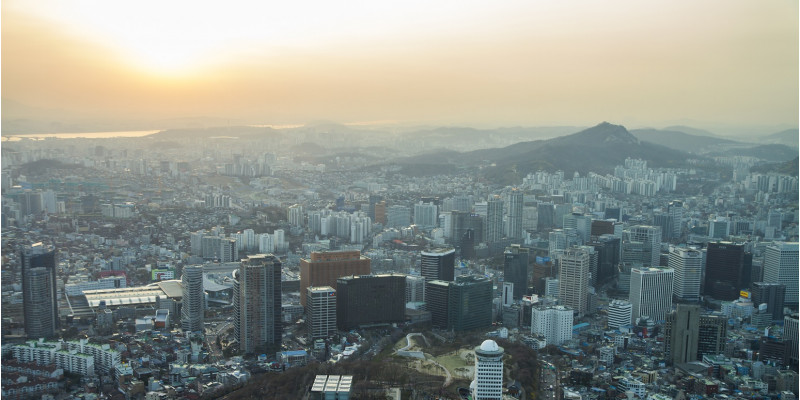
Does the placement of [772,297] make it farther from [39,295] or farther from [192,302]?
[39,295]

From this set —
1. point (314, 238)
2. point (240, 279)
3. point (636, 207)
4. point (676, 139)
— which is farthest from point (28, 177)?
point (676, 139)

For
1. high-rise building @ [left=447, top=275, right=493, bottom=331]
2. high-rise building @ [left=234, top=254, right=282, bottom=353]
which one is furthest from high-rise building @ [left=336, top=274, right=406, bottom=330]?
high-rise building @ [left=234, top=254, right=282, bottom=353]

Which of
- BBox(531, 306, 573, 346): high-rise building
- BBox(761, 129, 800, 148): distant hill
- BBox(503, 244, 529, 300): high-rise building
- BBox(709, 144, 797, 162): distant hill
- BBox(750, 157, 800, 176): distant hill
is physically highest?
BBox(761, 129, 800, 148): distant hill

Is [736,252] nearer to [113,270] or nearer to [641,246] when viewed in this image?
[641,246]

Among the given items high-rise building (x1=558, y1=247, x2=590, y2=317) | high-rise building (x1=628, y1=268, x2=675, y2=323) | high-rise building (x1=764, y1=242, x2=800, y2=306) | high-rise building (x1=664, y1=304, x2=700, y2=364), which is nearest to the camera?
high-rise building (x1=664, y1=304, x2=700, y2=364)

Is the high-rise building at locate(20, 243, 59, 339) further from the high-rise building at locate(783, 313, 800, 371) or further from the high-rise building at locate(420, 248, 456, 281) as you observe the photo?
the high-rise building at locate(783, 313, 800, 371)

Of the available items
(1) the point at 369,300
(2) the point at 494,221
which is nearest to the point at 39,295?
(1) the point at 369,300

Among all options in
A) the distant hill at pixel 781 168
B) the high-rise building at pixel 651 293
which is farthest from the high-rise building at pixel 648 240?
the distant hill at pixel 781 168
